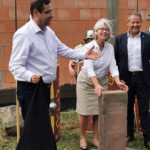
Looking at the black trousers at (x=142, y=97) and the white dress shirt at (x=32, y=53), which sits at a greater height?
the white dress shirt at (x=32, y=53)

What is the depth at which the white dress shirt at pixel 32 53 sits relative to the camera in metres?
2.99

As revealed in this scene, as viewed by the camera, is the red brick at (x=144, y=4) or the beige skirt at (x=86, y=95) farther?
the red brick at (x=144, y=4)

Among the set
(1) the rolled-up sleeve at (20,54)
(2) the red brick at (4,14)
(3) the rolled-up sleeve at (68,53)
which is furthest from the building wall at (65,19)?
(1) the rolled-up sleeve at (20,54)

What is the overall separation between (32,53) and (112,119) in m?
1.16

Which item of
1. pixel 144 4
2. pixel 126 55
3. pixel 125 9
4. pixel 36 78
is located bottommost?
pixel 36 78

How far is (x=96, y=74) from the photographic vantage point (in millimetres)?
3918

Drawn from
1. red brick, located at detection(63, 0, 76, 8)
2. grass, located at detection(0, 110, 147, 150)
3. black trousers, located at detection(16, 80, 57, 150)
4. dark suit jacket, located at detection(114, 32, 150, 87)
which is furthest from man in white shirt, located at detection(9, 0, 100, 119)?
red brick, located at detection(63, 0, 76, 8)

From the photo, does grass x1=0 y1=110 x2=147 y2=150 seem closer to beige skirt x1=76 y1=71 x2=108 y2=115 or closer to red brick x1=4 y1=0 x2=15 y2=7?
beige skirt x1=76 y1=71 x2=108 y2=115

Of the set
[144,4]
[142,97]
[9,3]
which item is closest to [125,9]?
[144,4]

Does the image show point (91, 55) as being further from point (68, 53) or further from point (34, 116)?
point (34, 116)

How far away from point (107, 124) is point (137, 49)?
109 cm

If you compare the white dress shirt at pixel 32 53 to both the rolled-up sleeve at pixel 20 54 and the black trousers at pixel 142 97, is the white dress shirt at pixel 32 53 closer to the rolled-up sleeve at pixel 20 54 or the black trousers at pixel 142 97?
the rolled-up sleeve at pixel 20 54

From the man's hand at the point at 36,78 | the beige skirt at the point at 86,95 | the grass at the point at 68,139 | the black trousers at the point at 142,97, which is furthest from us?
the grass at the point at 68,139

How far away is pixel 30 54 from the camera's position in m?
3.08
